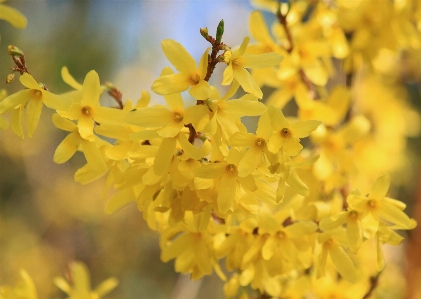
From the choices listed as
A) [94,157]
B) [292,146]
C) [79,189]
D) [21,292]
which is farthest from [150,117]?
[79,189]

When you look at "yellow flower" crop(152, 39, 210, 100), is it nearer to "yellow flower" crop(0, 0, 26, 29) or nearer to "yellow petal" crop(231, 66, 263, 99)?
"yellow petal" crop(231, 66, 263, 99)

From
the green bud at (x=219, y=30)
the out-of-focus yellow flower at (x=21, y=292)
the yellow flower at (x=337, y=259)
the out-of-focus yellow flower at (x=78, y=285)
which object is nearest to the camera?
the green bud at (x=219, y=30)

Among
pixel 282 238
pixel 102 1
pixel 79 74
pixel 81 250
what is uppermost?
pixel 282 238

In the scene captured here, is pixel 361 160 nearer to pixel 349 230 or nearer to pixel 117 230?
pixel 349 230

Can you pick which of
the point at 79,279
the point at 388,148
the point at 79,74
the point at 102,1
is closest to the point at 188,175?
the point at 79,279

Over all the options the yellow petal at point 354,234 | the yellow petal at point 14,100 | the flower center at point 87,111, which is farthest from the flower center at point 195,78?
the yellow petal at point 354,234

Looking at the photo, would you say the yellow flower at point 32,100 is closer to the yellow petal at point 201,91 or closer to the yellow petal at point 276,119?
the yellow petal at point 201,91
